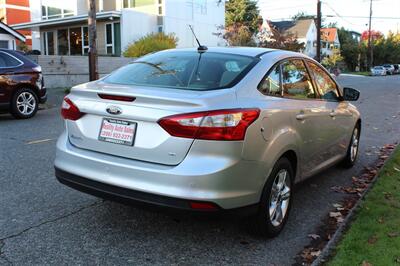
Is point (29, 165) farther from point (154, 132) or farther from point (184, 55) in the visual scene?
point (154, 132)

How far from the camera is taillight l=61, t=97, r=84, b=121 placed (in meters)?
4.02

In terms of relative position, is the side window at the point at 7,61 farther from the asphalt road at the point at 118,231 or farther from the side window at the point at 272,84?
the side window at the point at 272,84

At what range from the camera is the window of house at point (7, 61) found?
35.5 feet

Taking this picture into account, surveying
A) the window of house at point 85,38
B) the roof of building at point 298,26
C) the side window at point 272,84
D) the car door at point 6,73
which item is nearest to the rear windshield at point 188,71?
the side window at point 272,84

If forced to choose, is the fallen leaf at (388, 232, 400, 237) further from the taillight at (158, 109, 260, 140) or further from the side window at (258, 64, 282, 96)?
the taillight at (158, 109, 260, 140)

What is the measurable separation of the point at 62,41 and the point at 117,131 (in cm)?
3358

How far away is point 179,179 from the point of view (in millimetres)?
3439

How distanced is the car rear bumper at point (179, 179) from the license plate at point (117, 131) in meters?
0.14

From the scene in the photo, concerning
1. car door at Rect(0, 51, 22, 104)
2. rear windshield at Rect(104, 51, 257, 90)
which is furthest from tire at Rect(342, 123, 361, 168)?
car door at Rect(0, 51, 22, 104)


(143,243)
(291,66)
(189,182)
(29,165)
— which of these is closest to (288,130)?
(291,66)

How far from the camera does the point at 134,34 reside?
104 ft

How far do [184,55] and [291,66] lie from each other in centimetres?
110

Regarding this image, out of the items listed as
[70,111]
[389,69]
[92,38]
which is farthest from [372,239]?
[389,69]

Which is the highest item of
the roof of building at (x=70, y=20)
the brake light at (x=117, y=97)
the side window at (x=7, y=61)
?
the roof of building at (x=70, y=20)
